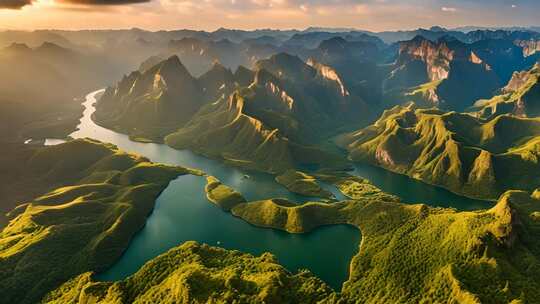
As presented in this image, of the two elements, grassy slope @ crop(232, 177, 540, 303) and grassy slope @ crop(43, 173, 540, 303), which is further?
grassy slope @ crop(232, 177, 540, 303)

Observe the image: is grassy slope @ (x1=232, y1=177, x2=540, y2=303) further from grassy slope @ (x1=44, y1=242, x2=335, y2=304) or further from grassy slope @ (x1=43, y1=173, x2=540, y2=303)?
grassy slope @ (x1=44, y1=242, x2=335, y2=304)

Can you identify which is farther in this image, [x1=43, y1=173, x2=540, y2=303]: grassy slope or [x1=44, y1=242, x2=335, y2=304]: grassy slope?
[x1=43, y1=173, x2=540, y2=303]: grassy slope

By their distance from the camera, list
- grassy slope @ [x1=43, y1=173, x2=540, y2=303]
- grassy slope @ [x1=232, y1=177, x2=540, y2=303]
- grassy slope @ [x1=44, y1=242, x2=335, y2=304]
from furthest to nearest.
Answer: grassy slope @ [x1=232, y1=177, x2=540, y2=303]
grassy slope @ [x1=43, y1=173, x2=540, y2=303]
grassy slope @ [x1=44, y1=242, x2=335, y2=304]

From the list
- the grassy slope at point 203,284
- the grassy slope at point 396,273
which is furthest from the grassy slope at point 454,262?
the grassy slope at point 203,284

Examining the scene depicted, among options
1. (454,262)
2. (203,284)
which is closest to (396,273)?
(454,262)

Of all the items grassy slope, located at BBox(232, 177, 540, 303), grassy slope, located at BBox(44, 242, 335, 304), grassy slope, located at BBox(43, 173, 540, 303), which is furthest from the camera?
grassy slope, located at BBox(232, 177, 540, 303)

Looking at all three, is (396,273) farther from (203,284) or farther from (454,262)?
(203,284)

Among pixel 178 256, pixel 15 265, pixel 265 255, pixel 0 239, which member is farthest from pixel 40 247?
pixel 265 255

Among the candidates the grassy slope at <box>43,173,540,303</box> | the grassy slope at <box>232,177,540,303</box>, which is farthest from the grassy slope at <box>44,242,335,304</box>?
the grassy slope at <box>232,177,540,303</box>

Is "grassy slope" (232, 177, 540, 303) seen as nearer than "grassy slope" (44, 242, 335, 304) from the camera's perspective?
No
